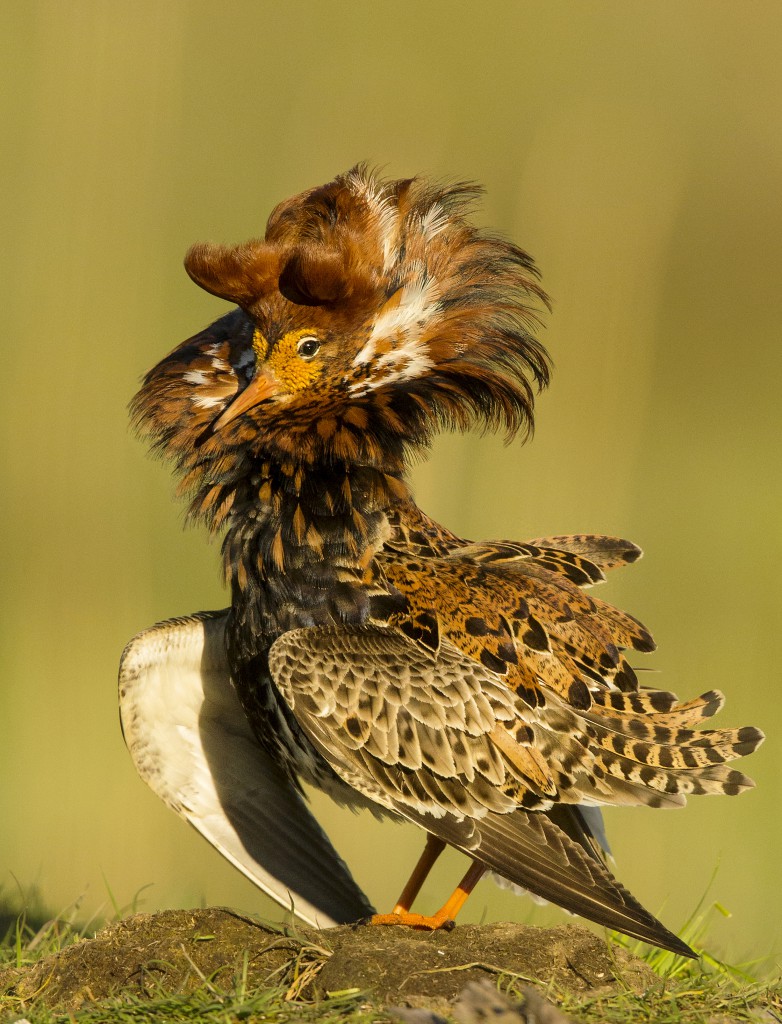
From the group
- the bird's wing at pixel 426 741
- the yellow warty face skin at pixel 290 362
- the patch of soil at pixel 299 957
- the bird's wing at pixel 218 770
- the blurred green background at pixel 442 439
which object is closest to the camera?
the patch of soil at pixel 299 957

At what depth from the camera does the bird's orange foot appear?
4848 millimetres

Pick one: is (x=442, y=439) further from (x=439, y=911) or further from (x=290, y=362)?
(x=439, y=911)

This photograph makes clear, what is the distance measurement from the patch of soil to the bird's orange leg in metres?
0.18

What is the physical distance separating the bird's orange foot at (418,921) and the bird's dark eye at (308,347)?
2340 millimetres

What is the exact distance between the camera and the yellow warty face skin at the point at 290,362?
206 inches

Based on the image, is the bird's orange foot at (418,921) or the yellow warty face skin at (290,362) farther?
the yellow warty face skin at (290,362)

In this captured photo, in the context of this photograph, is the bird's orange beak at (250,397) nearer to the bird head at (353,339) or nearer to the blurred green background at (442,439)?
the bird head at (353,339)

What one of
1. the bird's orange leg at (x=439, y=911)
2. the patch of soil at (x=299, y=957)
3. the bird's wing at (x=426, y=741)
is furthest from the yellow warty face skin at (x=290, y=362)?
the patch of soil at (x=299, y=957)

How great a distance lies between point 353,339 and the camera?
5.33m

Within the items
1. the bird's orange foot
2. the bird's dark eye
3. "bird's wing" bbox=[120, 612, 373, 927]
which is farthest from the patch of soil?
the bird's dark eye

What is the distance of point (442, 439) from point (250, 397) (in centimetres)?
344

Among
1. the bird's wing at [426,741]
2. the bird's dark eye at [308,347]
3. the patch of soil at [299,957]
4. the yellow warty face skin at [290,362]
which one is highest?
the bird's dark eye at [308,347]

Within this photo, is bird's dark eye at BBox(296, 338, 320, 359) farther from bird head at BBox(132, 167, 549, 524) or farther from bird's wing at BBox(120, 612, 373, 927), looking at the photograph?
bird's wing at BBox(120, 612, 373, 927)

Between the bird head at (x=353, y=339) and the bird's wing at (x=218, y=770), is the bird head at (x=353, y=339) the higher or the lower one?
the higher one
